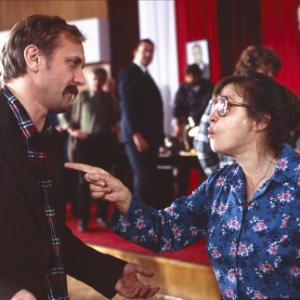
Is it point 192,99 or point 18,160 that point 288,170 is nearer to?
point 18,160

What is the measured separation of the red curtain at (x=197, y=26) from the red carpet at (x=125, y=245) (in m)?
2.81

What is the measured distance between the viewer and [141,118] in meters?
4.11

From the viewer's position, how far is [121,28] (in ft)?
25.2

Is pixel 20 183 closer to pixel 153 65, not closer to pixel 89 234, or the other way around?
pixel 89 234

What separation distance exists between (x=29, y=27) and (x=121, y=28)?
626 cm

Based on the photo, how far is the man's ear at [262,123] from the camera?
1648 mm

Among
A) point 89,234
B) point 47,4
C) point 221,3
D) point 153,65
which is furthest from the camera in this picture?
point 47,4

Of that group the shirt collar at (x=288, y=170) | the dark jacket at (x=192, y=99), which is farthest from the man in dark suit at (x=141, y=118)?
the shirt collar at (x=288, y=170)

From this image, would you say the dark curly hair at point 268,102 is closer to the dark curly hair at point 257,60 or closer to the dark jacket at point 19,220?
the dark jacket at point 19,220

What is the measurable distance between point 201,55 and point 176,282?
14.7 feet

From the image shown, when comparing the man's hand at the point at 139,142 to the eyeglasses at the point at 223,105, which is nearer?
the eyeglasses at the point at 223,105

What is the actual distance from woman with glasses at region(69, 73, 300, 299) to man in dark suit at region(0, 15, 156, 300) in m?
0.11

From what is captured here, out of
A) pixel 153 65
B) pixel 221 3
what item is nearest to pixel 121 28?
pixel 153 65

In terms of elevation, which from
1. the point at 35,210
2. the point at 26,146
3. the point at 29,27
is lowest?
the point at 35,210
